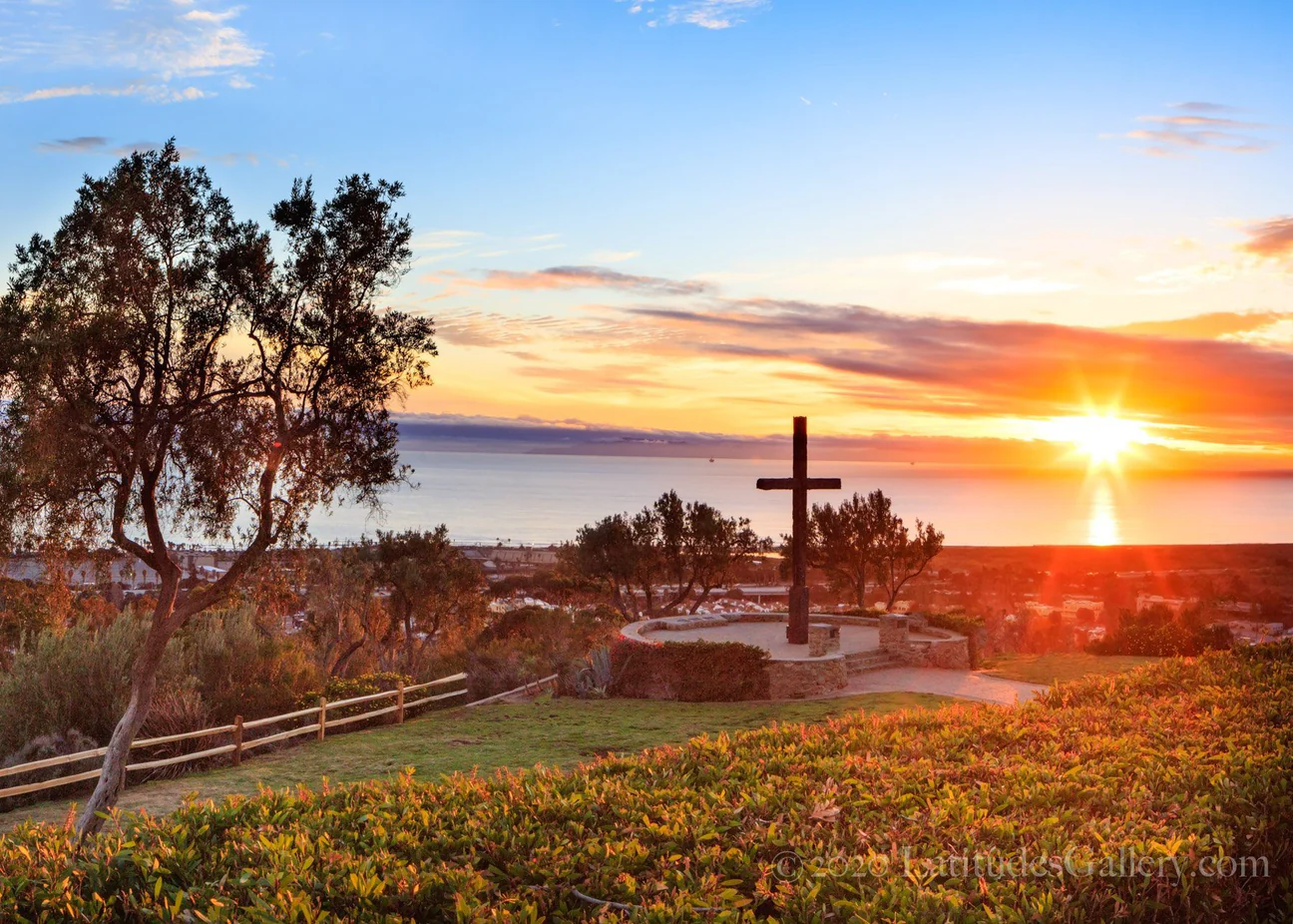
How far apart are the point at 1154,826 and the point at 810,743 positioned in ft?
7.49

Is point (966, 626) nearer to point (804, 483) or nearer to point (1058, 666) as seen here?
point (1058, 666)

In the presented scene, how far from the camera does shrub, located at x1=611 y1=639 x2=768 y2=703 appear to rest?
18.8 meters

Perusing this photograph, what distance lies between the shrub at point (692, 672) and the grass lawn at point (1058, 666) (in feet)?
20.1

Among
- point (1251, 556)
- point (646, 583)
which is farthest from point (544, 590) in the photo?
point (1251, 556)

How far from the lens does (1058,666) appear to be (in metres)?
22.1

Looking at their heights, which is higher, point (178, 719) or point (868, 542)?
point (868, 542)

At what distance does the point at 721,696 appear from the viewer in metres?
18.8

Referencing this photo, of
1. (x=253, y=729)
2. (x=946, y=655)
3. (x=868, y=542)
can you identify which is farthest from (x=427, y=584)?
(x=946, y=655)

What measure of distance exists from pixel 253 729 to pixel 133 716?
487 cm

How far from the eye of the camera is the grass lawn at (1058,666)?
2030 cm

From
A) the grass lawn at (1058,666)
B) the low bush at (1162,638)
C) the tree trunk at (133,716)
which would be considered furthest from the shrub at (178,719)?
the low bush at (1162,638)

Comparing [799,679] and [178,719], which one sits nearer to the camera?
[178,719]

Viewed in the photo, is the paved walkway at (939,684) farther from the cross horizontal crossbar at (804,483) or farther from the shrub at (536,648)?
the shrub at (536,648)

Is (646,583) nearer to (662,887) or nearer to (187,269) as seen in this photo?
(187,269)
